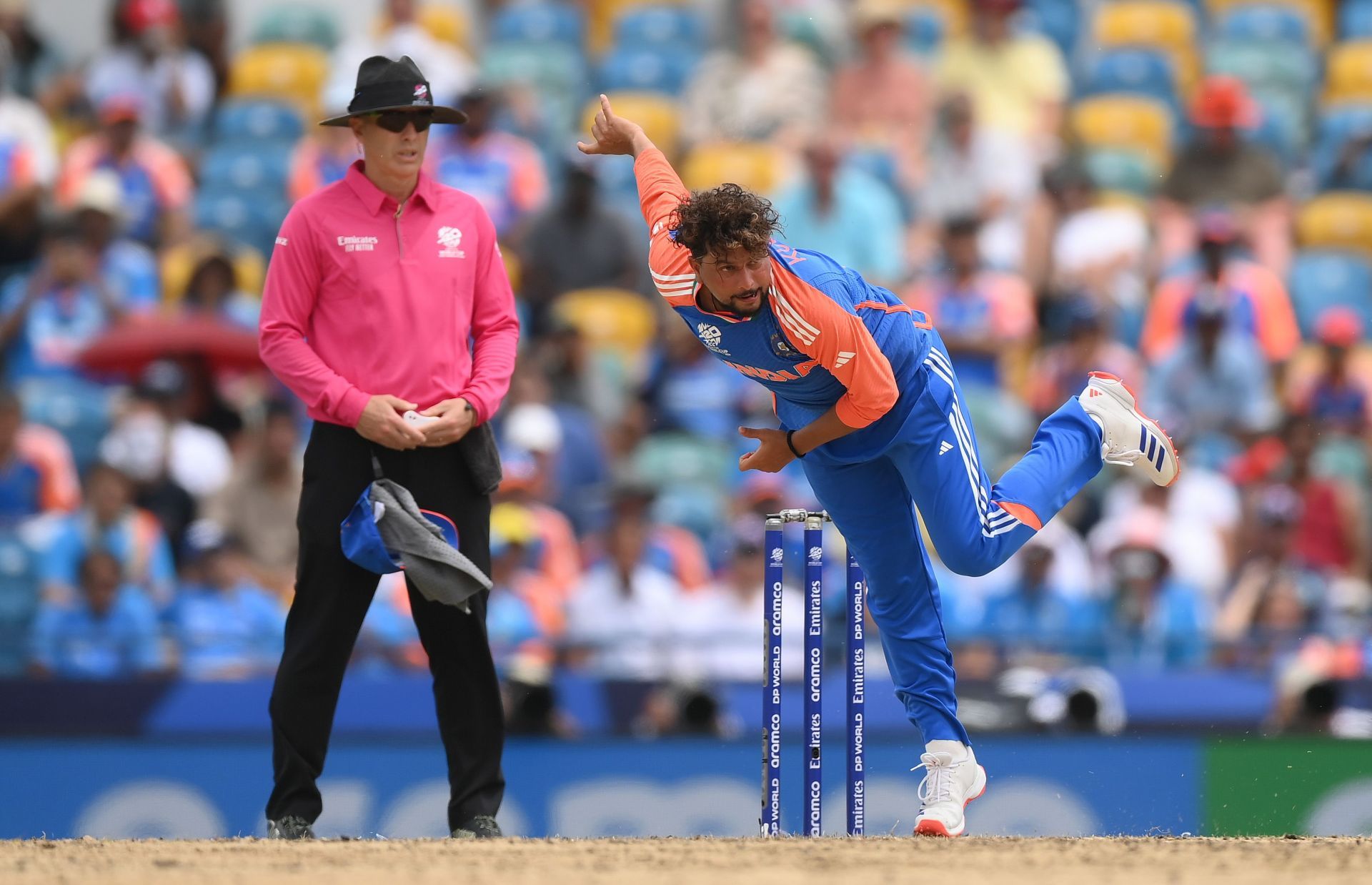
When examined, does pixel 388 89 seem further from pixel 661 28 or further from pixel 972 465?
pixel 661 28

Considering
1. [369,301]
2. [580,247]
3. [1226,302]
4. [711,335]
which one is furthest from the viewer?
[580,247]

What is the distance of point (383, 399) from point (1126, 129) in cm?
967

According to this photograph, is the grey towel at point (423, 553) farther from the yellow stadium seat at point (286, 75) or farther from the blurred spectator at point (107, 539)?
the yellow stadium seat at point (286, 75)

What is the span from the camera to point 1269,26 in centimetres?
1562

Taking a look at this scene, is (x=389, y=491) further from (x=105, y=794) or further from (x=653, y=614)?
(x=653, y=614)

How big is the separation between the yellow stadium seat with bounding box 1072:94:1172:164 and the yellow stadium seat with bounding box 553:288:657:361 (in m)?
4.01

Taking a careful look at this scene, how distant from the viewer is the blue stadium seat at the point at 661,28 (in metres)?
15.7

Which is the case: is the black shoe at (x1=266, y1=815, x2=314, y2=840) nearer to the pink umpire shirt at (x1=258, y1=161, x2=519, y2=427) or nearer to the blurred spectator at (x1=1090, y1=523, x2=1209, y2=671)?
the pink umpire shirt at (x1=258, y1=161, x2=519, y2=427)

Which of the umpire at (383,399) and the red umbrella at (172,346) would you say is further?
the red umbrella at (172,346)

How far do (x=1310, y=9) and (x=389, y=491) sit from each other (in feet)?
38.7

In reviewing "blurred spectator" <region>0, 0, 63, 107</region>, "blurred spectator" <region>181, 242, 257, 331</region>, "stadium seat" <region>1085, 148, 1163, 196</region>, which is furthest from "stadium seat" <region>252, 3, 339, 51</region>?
"stadium seat" <region>1085, 148, 1163, 196</region>

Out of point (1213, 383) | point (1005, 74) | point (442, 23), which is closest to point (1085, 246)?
point (1213, 383)

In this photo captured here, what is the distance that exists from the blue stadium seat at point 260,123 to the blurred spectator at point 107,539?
4.99 meters

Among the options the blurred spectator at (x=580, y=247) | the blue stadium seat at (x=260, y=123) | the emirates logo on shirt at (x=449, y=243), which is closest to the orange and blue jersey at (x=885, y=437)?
the emirates logo on shirt at (x=449, y=243)
